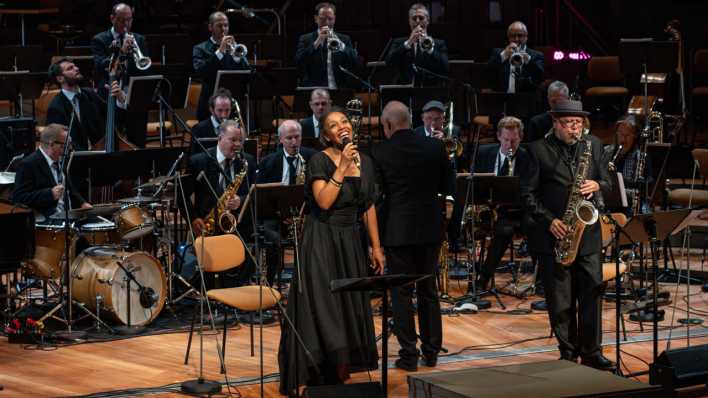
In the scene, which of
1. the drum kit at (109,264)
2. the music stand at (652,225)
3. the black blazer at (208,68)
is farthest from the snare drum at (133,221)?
the music stand at (652,225)

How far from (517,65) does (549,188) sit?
15.9 ft

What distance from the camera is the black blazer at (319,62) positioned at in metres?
11.5

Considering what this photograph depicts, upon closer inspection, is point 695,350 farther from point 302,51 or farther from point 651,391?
point 302,51

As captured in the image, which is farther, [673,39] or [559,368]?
→ [673,39]

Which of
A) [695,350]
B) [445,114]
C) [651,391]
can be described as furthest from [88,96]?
[651,391]

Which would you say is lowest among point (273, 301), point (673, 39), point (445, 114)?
point (273, 301)

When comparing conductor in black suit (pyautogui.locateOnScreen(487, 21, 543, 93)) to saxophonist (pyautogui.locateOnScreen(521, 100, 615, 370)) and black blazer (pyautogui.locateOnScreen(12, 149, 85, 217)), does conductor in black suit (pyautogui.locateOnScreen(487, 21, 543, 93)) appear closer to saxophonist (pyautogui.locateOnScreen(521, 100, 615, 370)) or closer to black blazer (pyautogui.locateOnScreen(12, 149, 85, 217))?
saxophonist (pyautogui.locateOnScreen(521, 100, 615, 370))

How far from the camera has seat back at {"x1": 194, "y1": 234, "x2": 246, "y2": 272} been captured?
7.52 metres

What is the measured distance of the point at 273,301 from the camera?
22.9ft

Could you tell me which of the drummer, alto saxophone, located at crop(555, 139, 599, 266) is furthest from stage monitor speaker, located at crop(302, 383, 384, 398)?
the drummer

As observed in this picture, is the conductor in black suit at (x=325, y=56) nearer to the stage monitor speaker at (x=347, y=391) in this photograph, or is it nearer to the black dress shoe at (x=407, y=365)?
the black dress shoe at (x=407, y=365)

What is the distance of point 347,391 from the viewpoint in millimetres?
5703

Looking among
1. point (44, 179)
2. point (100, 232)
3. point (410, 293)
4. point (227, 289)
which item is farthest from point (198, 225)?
point (410, 293)

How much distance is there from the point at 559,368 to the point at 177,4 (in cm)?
1047
